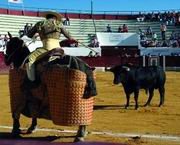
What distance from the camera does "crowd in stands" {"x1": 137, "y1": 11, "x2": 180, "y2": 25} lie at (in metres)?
36.7

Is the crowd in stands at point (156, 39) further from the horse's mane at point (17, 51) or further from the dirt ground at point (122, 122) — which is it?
the horse's mane at point (17, 51)

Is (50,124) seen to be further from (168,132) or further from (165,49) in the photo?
(165,49)

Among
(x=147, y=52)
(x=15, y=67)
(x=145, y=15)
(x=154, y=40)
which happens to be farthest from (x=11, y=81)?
(x=145, y=15)

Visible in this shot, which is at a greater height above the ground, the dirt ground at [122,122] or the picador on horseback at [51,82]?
the picador on horseback at [51,82]

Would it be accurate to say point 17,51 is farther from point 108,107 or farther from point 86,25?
point 86,25

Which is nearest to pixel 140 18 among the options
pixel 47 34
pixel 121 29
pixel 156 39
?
pixel 121 29

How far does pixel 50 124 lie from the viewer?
8.31 m

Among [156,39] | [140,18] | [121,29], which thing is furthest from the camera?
[140,18]

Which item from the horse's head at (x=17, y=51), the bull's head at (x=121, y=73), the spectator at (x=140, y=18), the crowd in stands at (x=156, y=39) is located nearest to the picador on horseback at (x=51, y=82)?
the horse's head at (x=17, y=51)

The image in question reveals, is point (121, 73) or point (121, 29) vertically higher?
point (121, 29)

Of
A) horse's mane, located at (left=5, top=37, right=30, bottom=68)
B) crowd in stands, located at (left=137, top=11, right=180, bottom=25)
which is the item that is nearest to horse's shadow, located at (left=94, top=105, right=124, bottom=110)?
horse's mane, located at (left=5, top=37, right=30, bottom=68)

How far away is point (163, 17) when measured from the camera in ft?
124

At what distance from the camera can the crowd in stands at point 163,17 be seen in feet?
120

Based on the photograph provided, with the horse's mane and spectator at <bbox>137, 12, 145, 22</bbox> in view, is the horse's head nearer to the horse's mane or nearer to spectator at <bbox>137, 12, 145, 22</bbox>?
the horse's mane
